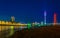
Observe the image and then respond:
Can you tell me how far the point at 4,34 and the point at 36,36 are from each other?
327 centimetres

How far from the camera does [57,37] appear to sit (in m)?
7.11

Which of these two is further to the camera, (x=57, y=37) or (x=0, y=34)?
(x=0, y=34)

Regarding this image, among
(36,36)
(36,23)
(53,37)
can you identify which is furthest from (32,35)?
(36,23)

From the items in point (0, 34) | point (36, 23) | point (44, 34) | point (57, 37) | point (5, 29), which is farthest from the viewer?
point (36, 23)

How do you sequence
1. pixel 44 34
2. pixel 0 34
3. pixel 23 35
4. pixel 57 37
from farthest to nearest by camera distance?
pixel 0 34 < pixel 23 35 < pixel 44 34 < pixel 57 37

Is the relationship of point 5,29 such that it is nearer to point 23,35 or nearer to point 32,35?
point 23,35

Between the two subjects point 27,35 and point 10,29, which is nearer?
point 27,35

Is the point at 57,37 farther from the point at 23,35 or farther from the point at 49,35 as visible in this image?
the point at 23,35

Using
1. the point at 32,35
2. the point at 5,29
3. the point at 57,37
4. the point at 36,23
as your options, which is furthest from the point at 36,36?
the point at 36,23

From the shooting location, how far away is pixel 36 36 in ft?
24.3

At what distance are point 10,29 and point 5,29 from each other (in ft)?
1.70

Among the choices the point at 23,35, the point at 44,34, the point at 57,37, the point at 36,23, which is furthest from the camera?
the point at 36,23

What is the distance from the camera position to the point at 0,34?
33.0ft

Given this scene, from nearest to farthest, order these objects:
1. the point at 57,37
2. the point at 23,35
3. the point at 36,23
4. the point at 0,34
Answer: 1. the point at 57,37
2. the point at 23,35
3. the point at 0,34
4. the point at 36,23
